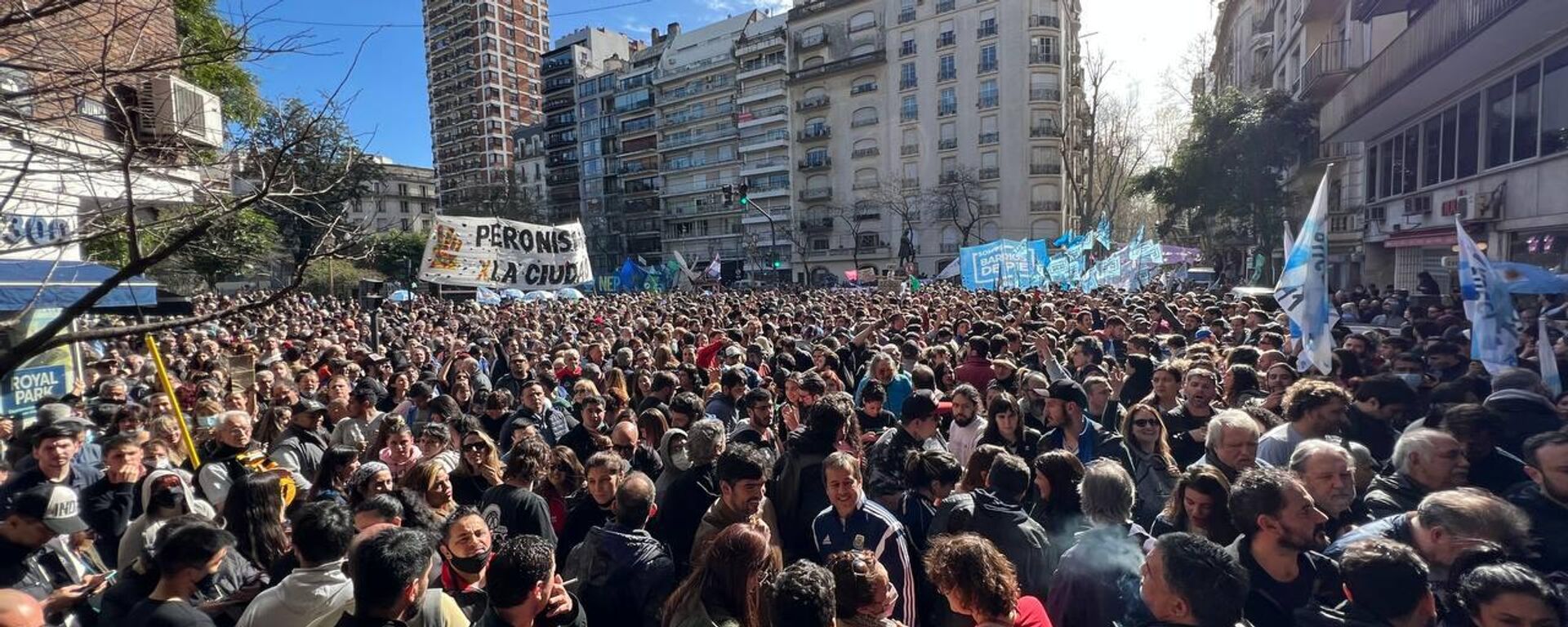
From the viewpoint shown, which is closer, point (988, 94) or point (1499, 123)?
point (1499, 123)

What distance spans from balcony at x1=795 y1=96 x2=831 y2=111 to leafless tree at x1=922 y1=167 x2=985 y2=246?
12562 mm

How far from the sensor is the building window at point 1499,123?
42.8 ft

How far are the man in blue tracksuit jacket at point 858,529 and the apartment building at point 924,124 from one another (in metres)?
41.6

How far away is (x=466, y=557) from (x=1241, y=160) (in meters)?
27.0

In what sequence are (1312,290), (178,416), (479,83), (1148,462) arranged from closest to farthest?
(1148,462)
(178,416)
(1312,290)
(479,83)

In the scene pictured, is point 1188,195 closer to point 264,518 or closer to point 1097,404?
point 1097,404

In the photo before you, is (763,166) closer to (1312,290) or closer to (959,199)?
(959,199)

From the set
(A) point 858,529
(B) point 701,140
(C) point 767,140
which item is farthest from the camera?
(B) point 701,140

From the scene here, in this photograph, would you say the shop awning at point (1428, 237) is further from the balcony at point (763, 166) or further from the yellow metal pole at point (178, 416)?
the balcony at point (763, 166)

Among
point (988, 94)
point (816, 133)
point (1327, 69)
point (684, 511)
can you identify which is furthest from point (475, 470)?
point (816, 133)

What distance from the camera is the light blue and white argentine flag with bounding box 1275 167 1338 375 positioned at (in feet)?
20.6

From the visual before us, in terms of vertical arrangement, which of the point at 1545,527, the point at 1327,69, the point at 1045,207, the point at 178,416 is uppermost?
the point at 1327,69

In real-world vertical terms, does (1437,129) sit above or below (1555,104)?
above

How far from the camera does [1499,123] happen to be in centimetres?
1351
